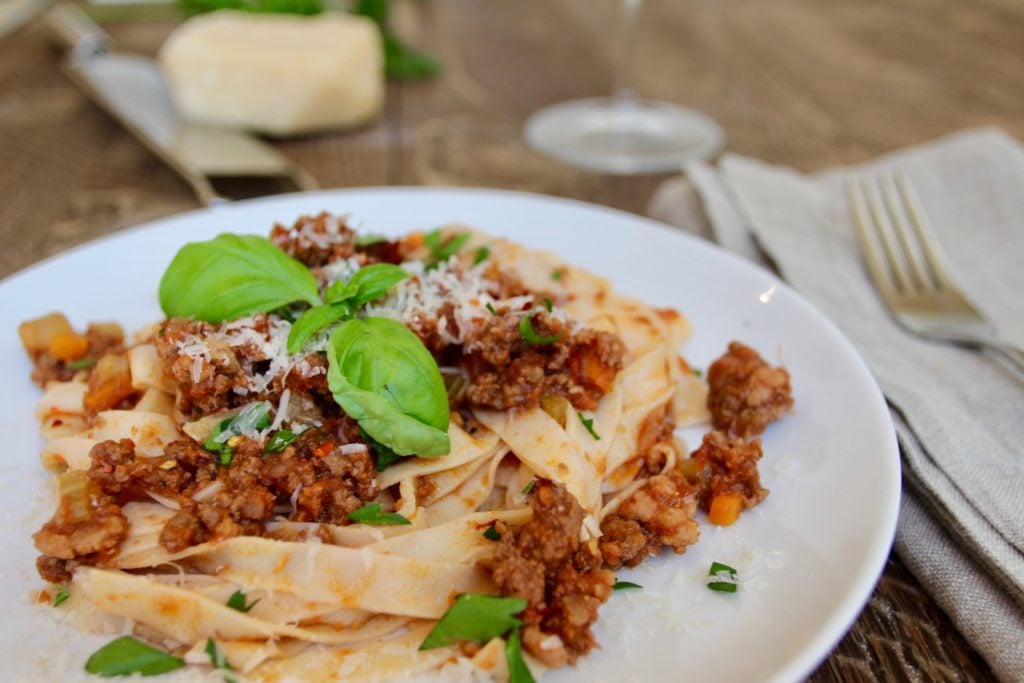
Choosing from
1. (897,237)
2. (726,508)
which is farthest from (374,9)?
(726,508)

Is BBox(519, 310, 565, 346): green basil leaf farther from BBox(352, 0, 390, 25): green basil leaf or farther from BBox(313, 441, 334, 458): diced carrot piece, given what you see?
BBox(352, 0, 390, 25): green basil leaf

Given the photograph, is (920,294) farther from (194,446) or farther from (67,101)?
(67,101)

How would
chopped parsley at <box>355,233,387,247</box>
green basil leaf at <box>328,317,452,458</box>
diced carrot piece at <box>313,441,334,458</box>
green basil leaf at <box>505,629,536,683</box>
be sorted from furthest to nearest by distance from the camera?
1. chopped parsley at <box>355,233,387,247</box>
2. diced carrot piece at <box>313,441,334,458</box>
3. green basil leaf at <box>328,317,452,458</box>
4. green basil leaf at <box>505,629,536,683</box>

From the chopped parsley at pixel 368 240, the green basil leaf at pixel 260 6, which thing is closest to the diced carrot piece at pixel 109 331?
the chopped parsley at pixel 368 240

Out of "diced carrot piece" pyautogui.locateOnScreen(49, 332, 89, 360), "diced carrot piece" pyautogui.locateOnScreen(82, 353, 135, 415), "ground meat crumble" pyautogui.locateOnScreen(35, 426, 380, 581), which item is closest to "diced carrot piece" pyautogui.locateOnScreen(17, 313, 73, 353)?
"diced carrot piece" pyautogui.locateOnScreen(49, 332, 89, 360)

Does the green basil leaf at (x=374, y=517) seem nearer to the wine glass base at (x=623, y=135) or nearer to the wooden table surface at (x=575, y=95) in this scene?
the wooden table surface at (x=575, y=95)

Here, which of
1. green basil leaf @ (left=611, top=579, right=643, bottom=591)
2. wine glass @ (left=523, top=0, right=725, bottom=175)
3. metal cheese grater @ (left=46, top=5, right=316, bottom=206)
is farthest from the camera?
wine glass @ (left=523, top=0, right=725, bottom=175)
